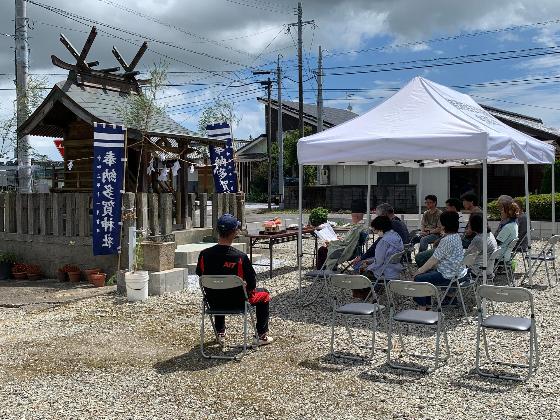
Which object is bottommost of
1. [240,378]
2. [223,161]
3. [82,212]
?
[240,378]

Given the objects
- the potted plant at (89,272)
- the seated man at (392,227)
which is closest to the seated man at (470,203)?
the seated man at (392,227)

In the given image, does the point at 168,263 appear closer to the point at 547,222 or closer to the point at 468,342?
the point at 468,342

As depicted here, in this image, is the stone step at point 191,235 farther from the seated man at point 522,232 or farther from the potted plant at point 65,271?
the seated man at point 522,232

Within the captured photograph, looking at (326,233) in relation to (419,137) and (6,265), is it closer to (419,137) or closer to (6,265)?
(419,137)

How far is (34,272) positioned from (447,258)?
7.98 meters

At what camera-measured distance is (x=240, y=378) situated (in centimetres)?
481

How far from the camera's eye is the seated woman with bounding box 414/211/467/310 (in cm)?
640

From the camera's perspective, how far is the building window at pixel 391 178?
27203 mm

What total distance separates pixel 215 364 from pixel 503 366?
8.04 feet

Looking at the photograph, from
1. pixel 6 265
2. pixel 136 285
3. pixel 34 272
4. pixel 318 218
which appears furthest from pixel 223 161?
pixel 136 285

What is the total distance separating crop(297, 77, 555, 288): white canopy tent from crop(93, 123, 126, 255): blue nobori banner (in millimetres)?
3593

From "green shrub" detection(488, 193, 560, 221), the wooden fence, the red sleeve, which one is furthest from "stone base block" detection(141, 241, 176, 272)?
"green shrub" detection(488, 193, 560, 221)

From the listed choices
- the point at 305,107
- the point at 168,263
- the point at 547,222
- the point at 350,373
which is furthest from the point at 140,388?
the point at 305,107

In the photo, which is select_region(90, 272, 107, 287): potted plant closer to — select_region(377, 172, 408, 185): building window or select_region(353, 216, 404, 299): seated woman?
select_region(353, 216, 404, 299): seated woman
